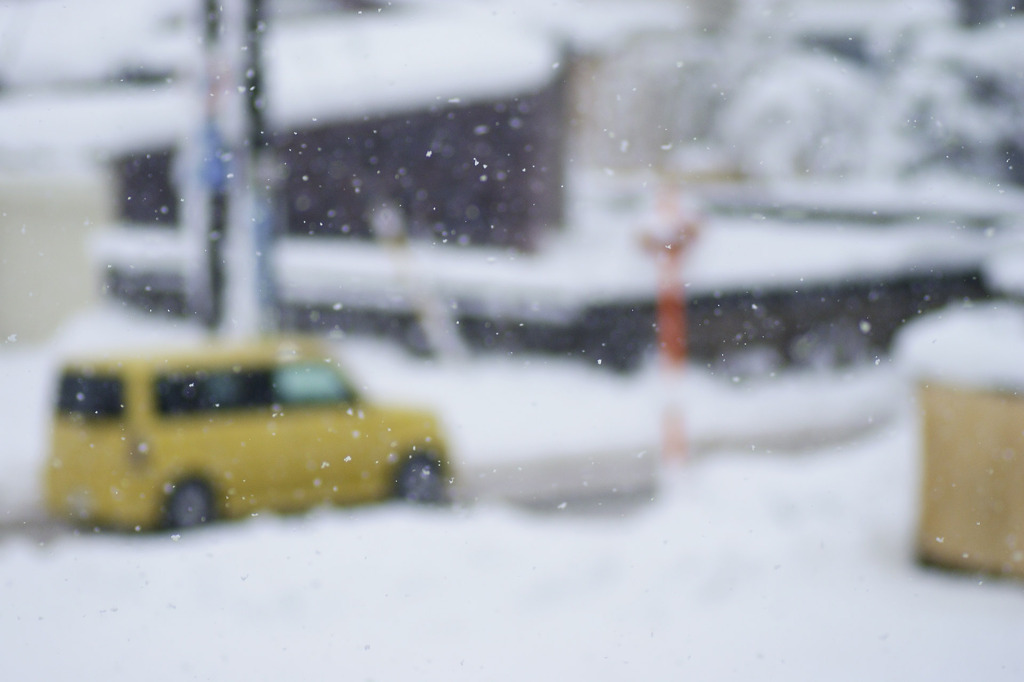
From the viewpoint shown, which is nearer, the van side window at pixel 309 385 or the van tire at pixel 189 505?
the van tire at pixel 189 505

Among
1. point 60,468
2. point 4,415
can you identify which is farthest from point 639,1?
point 60,468

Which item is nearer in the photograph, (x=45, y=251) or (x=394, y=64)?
(x=45, y=251)

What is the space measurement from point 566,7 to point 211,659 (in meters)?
15.1

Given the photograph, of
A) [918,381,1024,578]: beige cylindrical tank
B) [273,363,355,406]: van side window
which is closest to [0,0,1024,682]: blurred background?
[918,381,1024,578]: beige cylindrical tank

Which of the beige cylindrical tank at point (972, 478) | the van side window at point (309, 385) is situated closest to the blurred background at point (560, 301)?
the beige cylindrical tank at point (972, 478)

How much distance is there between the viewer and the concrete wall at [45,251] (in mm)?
12500

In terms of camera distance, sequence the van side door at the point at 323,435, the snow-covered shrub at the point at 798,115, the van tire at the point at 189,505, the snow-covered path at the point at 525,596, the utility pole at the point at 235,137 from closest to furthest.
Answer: the snow-covered path at the point at 525,596
the van tire at the point at 189,505
the van side door at the point at 323,435
the utility pole at the point at 235,137
the snow-covered shrub at the point at 798,115

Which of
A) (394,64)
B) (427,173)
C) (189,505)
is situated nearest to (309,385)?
(189,505)

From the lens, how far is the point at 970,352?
4.80m

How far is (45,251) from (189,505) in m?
7.28

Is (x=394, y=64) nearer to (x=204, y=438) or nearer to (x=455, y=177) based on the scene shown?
(x=455, y=177)

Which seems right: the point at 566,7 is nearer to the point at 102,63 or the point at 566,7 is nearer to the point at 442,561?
the point at 102,63

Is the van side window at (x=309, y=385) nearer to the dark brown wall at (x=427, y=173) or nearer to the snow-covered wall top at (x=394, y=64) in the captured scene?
the snow-covered wall top at (x=394, y=64)

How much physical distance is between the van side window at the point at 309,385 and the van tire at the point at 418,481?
2.23ft
